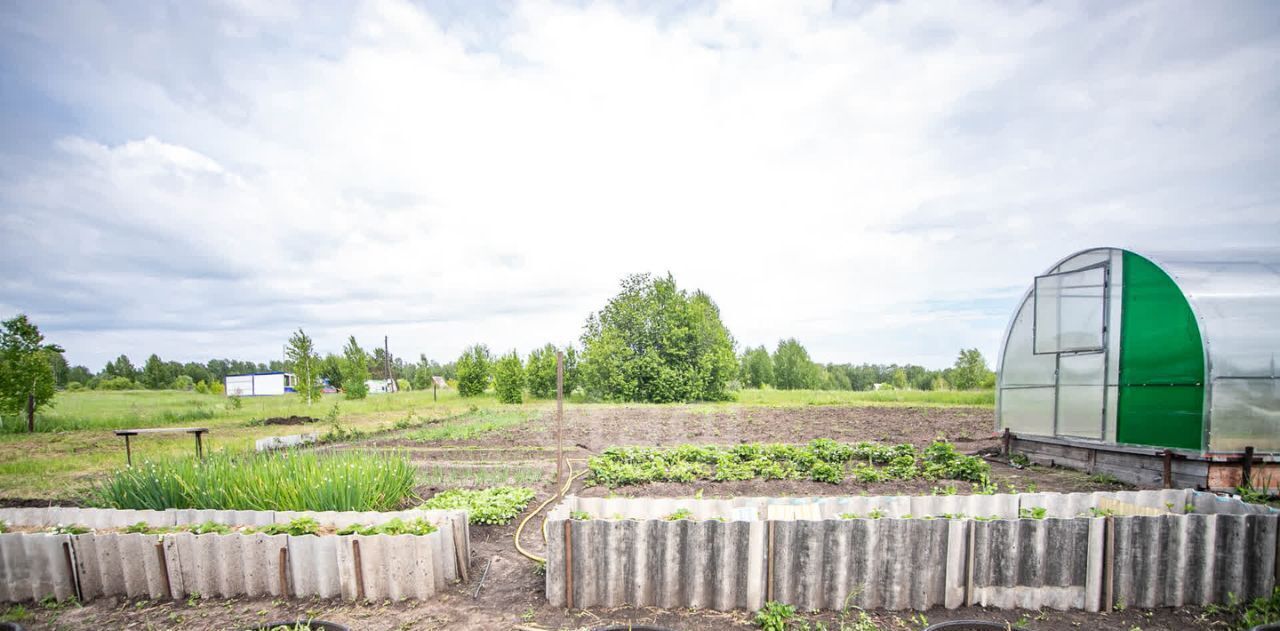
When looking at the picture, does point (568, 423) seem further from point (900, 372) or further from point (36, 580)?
point (900, 372)

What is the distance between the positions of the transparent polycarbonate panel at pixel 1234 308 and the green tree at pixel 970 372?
2400 centimetres

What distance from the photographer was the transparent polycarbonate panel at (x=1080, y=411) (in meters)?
8.38

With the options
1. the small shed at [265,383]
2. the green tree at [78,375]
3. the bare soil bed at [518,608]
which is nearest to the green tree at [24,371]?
the green tree at [78,375]

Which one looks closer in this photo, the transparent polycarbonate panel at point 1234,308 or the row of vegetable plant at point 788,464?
the transparent polycarbonate panel at point 1234,308

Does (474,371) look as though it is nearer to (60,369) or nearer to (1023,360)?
(60,369)

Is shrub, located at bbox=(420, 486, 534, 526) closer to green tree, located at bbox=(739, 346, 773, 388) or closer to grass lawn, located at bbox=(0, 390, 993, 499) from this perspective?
grass lawn, located at bbox=(0, 390, 993, 499)

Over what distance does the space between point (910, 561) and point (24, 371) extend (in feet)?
59.8

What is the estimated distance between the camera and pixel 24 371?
1305 centimetres

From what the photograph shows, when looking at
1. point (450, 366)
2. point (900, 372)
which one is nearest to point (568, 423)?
point (900, 372)

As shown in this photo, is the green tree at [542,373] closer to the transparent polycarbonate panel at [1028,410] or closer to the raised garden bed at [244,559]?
the transparent polycarbonate panel at [1028,410]

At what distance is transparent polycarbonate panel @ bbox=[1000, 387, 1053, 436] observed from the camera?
930 centimetres

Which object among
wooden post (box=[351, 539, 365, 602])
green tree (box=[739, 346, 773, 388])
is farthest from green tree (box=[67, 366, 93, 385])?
green tree (box=[739, 346, 773, 388])

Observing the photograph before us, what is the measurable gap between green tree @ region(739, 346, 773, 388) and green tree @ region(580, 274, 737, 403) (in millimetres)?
16612

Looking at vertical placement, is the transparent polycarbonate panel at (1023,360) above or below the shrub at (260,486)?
above
